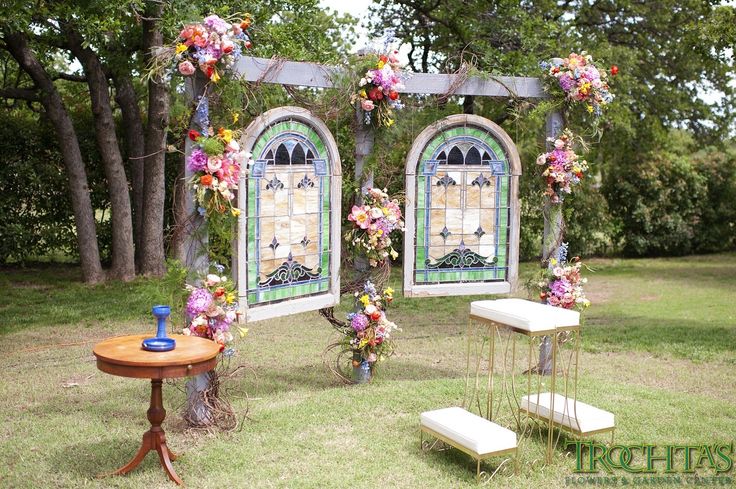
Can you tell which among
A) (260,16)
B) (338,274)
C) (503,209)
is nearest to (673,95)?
(260,16)

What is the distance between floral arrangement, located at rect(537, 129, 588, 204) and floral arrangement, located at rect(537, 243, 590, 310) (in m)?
0.65

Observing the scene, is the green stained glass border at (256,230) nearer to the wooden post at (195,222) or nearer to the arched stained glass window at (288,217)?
the arched stained glass window at (288,217)

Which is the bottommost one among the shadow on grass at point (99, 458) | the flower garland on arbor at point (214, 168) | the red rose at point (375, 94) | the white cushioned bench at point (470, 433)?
the shadow on grass at point (99, 458)

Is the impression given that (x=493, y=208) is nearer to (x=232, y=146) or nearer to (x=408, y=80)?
(x=408, y=80)

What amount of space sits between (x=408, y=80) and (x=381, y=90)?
1.37ft

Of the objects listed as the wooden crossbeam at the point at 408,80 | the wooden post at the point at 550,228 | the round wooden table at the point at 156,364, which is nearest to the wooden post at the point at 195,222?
the wooden crossbeam at the point at 408,80

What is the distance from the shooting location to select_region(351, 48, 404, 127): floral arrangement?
21.7 feet

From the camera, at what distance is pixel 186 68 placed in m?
5.52

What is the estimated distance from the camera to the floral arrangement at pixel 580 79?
7.24 metres

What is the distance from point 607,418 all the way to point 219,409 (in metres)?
2.74

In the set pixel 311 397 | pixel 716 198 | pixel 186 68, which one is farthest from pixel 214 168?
pixel 716 198

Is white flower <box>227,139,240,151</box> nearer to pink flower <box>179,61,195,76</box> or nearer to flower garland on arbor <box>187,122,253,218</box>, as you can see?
flower garland on arbor <box>187,122,253,218</box>

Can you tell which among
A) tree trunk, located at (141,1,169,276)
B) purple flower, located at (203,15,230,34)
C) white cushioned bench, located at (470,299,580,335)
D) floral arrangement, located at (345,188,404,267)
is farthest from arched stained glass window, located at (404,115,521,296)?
tree trunk, located at (141,1,169,276)

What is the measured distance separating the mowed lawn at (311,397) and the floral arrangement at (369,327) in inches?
11.3
